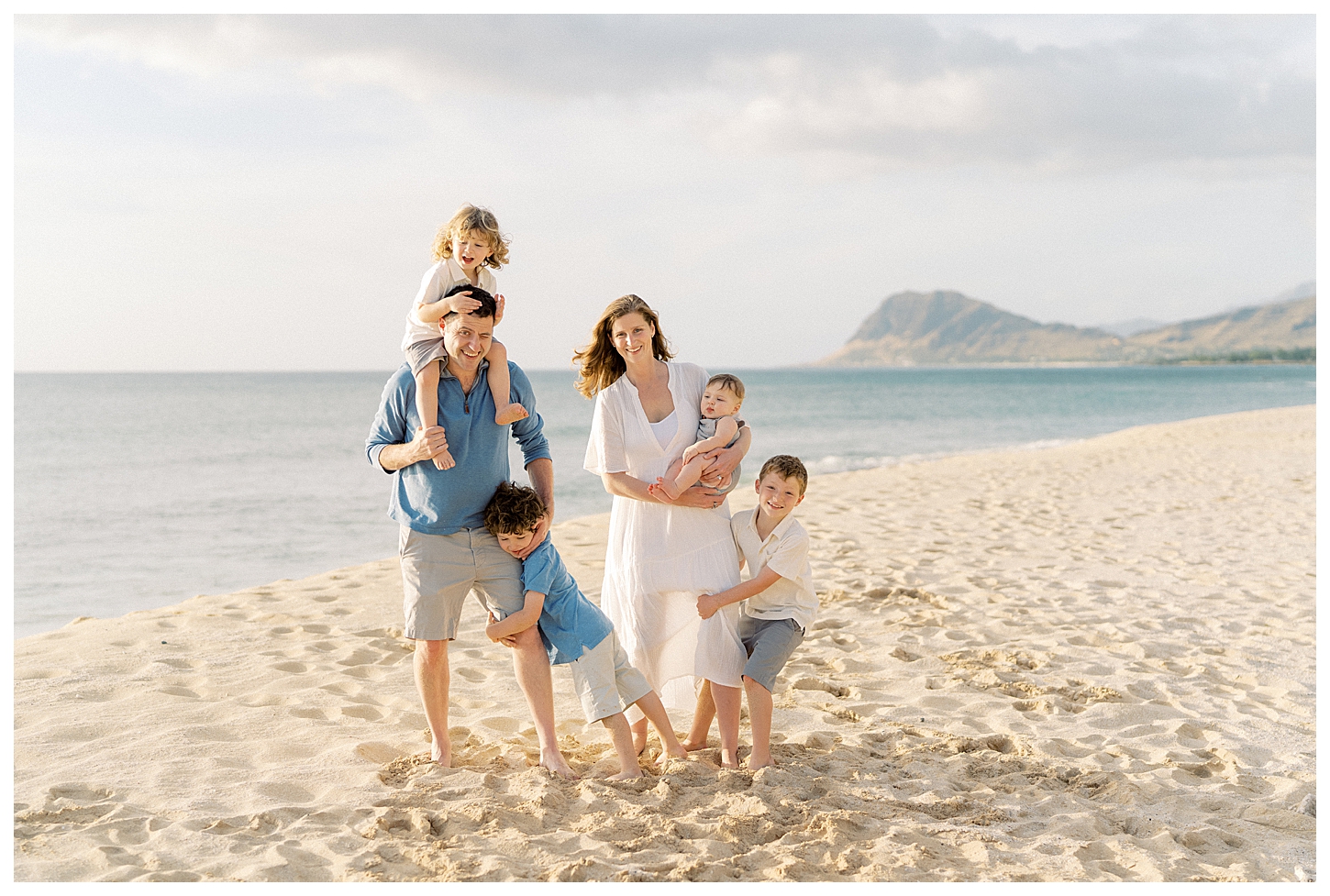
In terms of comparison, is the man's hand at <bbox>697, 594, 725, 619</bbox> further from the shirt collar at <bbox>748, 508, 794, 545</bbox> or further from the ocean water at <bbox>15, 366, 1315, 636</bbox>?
the ocean water at <bbox>15, 366, 1315, 636</bbox>

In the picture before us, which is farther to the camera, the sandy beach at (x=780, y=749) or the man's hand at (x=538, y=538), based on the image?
the man's hand at (x=538, y=538)

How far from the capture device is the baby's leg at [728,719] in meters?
3.44

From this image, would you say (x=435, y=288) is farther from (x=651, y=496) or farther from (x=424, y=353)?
(x=651, y=496)

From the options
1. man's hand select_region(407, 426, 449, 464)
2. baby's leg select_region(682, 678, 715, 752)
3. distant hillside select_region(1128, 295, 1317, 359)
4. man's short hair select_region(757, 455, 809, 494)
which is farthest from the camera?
distant hillside select_region(1128, 295, 1317, 359)

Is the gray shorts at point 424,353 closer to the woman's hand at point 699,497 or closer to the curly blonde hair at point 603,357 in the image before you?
the curly blonde hair at point 603,357

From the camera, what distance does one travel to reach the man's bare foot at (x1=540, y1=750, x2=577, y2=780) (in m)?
3.38

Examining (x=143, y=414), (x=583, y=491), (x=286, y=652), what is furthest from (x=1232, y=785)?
(x=143, y=414)

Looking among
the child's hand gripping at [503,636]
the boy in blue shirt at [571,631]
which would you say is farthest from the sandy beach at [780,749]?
the child's hand gripping at [503,636]

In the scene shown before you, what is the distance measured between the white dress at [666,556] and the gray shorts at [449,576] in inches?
18.2

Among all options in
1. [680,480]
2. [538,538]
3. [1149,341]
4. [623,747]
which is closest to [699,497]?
[680,480]

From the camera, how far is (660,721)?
11.5 ft

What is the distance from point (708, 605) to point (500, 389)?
1.13 meters

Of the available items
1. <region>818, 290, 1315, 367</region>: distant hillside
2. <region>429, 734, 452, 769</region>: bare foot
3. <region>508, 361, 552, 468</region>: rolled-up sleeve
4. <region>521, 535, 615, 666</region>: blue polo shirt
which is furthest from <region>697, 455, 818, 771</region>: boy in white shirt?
<region>818, 290, 1315, 367</region>: distant hillside

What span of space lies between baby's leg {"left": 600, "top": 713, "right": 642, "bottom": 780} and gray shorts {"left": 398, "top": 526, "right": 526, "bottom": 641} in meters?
0.56
